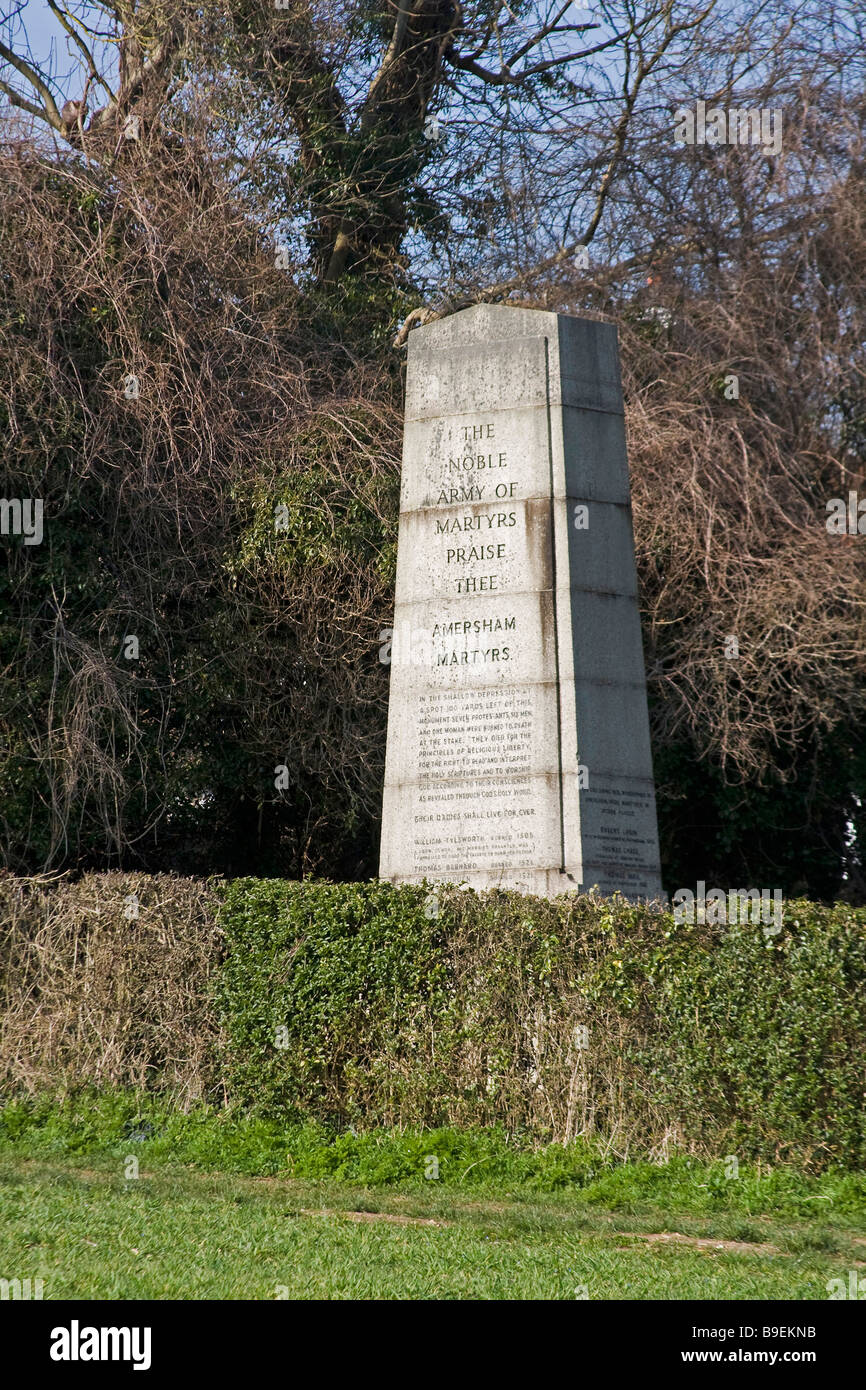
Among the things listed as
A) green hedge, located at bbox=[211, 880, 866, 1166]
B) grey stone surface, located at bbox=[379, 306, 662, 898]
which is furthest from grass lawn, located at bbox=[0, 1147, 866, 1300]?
grey stone surface, located at bbox=[379, 306, 662, 898]

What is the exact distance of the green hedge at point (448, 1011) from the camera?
26.8ft

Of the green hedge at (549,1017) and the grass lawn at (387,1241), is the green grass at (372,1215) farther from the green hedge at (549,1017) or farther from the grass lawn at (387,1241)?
the green hedge at (549,1017)

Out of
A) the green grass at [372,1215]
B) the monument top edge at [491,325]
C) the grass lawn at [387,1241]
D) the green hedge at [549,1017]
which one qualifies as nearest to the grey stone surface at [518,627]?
the monument top edge at [491,325]

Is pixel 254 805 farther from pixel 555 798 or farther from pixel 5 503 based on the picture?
pixel 555 798

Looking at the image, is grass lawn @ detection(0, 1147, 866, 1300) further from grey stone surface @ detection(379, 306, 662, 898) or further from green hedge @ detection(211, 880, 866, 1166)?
grey stone surface @ detection(379, 306, 662, 898)

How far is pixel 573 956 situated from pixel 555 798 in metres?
1.71

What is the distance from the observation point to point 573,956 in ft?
29.0

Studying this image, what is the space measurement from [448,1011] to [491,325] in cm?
555

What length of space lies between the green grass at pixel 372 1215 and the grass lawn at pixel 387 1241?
0.02 metres

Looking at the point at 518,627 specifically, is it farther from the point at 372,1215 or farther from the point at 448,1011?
the point at 372,1215

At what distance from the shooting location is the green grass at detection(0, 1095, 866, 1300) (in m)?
6.01

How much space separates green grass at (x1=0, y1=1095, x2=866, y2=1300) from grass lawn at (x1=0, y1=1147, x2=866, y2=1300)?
0.05 ft

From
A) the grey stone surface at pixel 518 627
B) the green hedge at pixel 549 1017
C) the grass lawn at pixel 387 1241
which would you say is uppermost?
the grey stone surface at pixel 518 627

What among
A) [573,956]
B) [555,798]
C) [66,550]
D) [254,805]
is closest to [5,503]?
[66,550]
